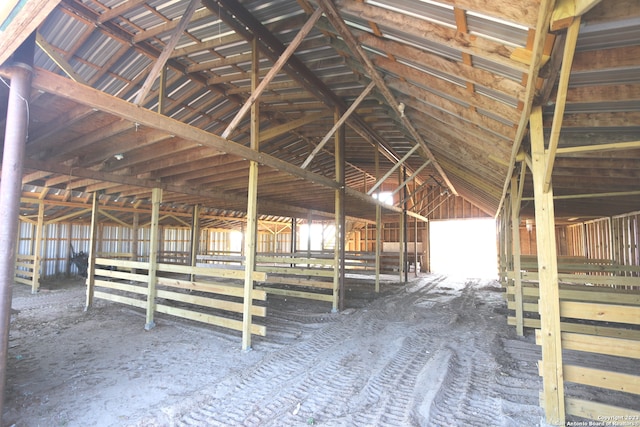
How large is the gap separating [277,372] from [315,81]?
18.4 feet

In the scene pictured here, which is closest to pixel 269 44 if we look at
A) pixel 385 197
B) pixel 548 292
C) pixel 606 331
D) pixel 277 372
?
pixel 277 372

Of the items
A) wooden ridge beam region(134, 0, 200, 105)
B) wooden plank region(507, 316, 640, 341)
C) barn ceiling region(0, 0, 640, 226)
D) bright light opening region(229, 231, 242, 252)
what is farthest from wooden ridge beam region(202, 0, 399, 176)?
bright light opening region(229, 231, 242, 252)

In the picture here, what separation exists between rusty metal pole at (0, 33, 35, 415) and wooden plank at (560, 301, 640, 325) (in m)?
4.78

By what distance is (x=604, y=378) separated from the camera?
9.08 ft

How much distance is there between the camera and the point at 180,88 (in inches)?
268

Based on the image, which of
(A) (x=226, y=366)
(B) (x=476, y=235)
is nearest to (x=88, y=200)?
(A) (x=226, y=366)

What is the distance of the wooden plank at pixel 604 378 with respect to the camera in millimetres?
2686

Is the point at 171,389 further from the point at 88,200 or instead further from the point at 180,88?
the point at 88,200

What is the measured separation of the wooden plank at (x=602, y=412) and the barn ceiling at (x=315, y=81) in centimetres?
230

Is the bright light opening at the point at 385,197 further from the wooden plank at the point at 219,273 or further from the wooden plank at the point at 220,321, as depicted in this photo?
the wooden plank at the point at 220,321

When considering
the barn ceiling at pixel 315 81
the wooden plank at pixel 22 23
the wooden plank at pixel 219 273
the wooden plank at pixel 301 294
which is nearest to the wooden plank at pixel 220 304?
the wooden plank at pixel 219 273

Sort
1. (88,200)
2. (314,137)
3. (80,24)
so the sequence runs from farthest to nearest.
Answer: (88,200), (314,137), (80,24)

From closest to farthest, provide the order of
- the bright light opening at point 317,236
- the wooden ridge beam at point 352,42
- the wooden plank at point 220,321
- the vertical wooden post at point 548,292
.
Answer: the vertical wooden post at point 548,292 → the wooden ridge beam at point 352,42 → the wooden plank at point 220,321 → the bright light opening at point 317,236

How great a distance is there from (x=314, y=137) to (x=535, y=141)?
8395 mm
